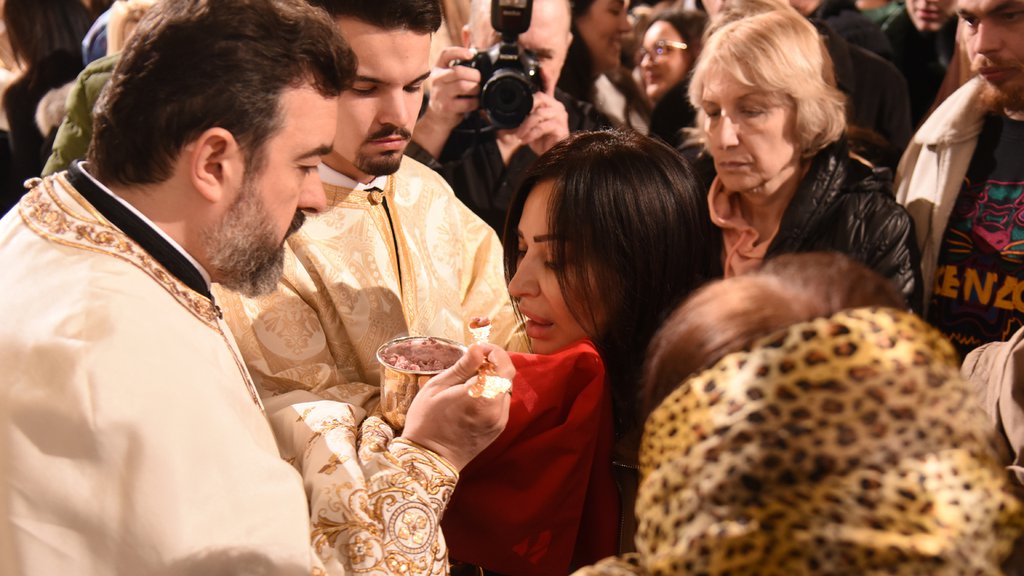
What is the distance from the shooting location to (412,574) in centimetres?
156

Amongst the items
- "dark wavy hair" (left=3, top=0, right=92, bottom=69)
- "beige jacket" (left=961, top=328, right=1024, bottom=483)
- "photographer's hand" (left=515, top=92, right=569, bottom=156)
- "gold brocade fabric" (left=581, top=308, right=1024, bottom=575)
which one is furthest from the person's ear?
"dark wavy hair" (left=3, top=0, right=92, bottom=69)

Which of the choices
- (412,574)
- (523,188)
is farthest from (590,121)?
(412,574)

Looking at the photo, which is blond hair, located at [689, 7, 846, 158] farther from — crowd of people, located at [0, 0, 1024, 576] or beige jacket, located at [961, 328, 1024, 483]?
beige jacket, located at [961, 328, 1024, 483]

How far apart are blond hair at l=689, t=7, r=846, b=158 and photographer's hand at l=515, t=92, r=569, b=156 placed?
456mm

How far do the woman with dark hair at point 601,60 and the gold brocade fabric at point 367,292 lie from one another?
1609 mm

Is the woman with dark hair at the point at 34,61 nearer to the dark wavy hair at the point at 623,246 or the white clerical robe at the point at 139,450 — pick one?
the white clerical robe at the point at 139,450

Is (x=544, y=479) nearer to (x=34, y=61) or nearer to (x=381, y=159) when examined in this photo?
(x=381, y=159)

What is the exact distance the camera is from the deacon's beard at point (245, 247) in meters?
1.59

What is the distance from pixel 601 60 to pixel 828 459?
327cm

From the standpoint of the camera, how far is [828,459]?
3.02 ft

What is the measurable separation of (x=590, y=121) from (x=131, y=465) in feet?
7.58

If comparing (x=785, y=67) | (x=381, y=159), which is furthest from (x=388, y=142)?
(x=785, y=67)

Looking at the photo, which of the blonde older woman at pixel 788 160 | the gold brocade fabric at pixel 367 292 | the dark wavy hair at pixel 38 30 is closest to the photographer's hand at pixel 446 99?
the gold brocade fabric at pixel 367 292

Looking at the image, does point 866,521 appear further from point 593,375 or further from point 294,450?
point 294,450
